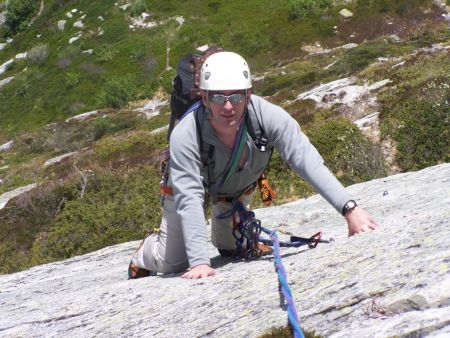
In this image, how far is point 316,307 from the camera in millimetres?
3389

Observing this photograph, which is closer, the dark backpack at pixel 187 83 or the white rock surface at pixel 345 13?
the dark backpack at pixel 187 83

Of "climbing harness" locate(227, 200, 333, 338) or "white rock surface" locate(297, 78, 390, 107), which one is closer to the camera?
"climbing harness" locate(227, 200, 333, 338)

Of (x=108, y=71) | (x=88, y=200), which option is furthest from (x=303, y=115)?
(x=108, y=71)

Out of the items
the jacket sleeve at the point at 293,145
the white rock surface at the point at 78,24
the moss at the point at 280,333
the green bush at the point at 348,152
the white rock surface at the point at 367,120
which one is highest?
the jacket sleeve at the point at 293,145

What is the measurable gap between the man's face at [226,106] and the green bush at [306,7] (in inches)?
1940

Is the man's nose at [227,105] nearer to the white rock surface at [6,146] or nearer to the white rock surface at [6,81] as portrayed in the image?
the white rock surface at [6,146]

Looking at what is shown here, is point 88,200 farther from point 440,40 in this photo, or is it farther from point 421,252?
point 440,40

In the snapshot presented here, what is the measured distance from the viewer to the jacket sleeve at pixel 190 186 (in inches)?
187

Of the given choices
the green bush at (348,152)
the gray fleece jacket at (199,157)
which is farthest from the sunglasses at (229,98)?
the green bush at (348,152)

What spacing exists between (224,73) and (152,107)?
4263 centimetres

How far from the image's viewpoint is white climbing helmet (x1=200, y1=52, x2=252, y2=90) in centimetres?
449

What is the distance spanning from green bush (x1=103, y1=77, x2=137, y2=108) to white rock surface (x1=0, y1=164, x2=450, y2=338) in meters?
43.3

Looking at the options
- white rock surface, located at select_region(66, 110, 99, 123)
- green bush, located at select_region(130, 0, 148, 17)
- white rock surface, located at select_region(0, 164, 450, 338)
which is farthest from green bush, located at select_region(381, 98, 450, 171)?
green bush, located at select_region(130, 0, 148, 17)

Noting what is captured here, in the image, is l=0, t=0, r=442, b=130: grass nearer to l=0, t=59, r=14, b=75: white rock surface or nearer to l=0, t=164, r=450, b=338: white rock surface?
l=0, t=59, r=14, b=75: white rock surface
